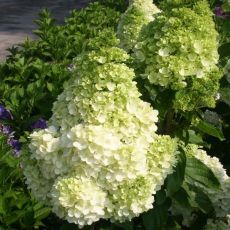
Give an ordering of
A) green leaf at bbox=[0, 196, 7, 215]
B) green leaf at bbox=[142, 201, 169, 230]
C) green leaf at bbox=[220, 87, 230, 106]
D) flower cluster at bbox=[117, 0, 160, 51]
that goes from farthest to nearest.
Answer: green leaf at bbox=[220, 87, 230, 106] → flower cluster at bbox=[117, 0, 160, 51] → green leaf at bbox=[0, 196, 7, 215] → green leaf at bbox=[142, 201, 169, 230]

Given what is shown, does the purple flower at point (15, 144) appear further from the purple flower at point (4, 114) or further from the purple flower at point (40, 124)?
the purple flower at point (4, 114)

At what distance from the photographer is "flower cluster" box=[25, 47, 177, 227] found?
2244 millimetres

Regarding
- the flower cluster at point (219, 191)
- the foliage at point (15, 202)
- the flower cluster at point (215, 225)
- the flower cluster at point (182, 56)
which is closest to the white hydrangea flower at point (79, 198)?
the flower cluster at point (182, 56)

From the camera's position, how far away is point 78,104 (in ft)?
7.76

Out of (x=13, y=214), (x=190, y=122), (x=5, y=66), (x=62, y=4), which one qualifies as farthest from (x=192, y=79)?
(x=62, y=4)

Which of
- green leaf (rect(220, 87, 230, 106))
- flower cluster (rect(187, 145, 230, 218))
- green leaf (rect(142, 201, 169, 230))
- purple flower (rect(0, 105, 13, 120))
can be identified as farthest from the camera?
purple flower (rect(0, 105, 13, 120))

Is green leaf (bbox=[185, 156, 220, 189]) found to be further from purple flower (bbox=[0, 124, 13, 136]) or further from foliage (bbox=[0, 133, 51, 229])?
purple flower (bbox=[0, 124, 13, 136])

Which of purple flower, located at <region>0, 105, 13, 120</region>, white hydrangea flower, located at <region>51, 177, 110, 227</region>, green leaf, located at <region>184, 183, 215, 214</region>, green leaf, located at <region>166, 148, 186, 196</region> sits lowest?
purple flower, located at <region>0, 105, 13, 120</region>

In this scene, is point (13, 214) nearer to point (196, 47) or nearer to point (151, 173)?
point (151, 173)

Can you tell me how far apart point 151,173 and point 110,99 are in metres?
0.35

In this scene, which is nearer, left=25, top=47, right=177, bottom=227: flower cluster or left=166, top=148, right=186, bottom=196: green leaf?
left=25, top=47, right=177, bottom=227: flower cluster

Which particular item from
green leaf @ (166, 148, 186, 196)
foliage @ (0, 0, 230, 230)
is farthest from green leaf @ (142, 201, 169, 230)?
green leaf @ (166, 148, 186, 196)

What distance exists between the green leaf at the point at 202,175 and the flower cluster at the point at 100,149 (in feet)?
1.39

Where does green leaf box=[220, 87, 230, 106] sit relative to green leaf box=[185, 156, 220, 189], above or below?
below
